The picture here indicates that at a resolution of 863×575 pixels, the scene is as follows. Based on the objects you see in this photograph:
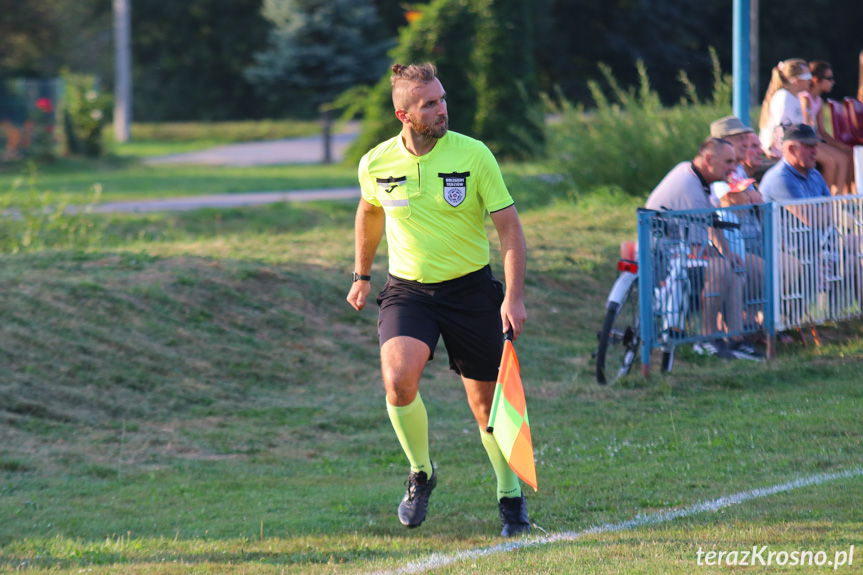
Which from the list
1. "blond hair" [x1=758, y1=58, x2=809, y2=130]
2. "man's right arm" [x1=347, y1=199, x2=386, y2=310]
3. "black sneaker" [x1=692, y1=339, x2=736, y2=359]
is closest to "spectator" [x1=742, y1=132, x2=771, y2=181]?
"blond hair" [x1=758, y1=58, x2=809, y2=130]

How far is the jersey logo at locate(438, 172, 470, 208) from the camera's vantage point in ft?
15.8

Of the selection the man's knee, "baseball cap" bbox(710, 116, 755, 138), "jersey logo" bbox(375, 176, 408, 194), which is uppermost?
"baseball cap" bbox(710, 116, 755, 138)

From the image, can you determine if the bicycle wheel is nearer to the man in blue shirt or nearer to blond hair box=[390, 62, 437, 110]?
the man in blue shirt

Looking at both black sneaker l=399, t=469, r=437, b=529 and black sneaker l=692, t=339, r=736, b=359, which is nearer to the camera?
black sneaker l=399, t=469, r=437, b=529

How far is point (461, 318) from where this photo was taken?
4973mm

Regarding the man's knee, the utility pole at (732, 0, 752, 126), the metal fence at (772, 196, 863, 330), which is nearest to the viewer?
the man's knee

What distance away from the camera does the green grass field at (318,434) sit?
15.8ft

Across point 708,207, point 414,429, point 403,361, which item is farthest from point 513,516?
point 708,207

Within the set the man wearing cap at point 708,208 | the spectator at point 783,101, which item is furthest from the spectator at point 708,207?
the spectator at point 783,101

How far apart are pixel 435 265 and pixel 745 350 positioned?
489 cm

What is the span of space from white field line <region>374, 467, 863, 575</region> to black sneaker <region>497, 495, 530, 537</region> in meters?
0.12

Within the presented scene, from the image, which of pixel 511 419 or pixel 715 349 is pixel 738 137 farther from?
pixel 511 419

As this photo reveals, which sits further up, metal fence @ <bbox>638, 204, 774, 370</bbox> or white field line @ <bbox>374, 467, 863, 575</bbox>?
metal fence @ <bbox>638, 204, 774, 370</bbox>

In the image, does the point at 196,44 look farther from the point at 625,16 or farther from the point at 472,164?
the point at 472,164
